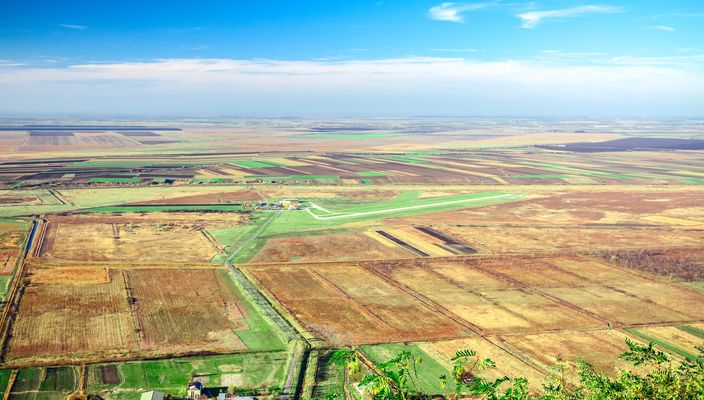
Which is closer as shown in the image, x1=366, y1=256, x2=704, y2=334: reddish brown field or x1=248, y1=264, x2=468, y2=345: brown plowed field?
x1=248, y1=264, x2=468, y2=345: brown plowed field

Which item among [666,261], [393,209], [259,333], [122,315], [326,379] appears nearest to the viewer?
[326,379]

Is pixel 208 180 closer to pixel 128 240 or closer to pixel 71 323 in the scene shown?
pixel 128 240

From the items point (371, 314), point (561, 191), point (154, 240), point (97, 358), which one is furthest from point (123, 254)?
point (561, 191)

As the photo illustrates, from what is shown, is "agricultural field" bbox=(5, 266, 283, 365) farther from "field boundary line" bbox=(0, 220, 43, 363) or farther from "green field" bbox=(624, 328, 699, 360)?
"green field" bbox=(624, 328, 699, 360)

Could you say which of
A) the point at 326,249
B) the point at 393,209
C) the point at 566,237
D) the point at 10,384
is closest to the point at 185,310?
the point at 10,384

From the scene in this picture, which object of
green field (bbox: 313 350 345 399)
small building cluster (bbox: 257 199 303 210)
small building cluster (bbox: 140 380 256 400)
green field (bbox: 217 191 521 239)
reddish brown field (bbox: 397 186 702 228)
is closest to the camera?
small building cluster (bbox: 140 380 256 400)

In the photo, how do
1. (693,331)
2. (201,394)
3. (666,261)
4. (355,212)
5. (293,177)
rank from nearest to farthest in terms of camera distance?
(201,394) → (693,331) → (666,261) → (355,212) → (293,177)

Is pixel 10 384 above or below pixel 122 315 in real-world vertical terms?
above

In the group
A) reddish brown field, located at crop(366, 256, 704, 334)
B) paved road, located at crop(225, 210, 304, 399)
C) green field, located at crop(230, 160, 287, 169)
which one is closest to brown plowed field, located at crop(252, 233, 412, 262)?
paved road, located at crop(225, 210, 304, 399)
